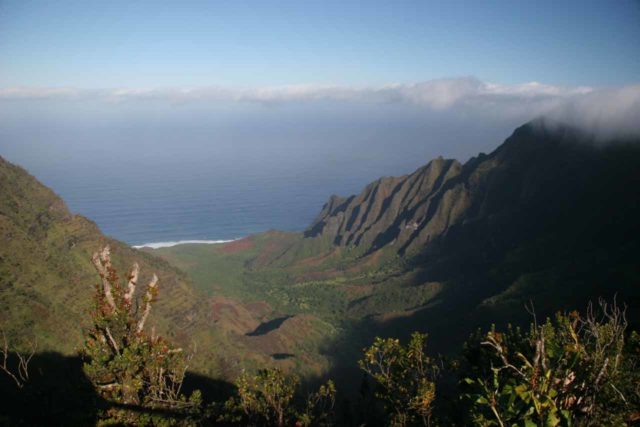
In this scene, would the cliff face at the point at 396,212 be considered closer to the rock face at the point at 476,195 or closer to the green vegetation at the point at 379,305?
the rock face at the point at 476,195

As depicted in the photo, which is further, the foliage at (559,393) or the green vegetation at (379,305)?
the green vegetation at (379,305)

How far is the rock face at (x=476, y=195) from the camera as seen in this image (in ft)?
381

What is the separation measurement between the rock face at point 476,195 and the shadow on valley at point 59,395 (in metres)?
92.8

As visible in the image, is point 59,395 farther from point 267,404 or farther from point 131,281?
point 131,281

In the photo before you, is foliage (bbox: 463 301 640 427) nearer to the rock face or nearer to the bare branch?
the bare branch

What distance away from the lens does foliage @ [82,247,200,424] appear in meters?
14.0

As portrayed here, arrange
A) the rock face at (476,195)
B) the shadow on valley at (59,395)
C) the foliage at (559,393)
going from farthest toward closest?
1. the rock face at (476,195)
2. the shadow on valley at (59,395)
3. the foliage at (559,393)

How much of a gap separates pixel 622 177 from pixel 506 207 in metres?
31.2

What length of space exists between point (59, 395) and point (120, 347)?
51.8ft

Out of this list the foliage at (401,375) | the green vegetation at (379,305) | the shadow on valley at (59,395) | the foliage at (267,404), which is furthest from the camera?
the foliage at (267,404)

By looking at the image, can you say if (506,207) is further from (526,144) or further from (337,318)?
(337,318)

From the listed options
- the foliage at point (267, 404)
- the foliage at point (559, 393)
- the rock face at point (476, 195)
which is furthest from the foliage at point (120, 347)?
the rock face at point (476, 195)

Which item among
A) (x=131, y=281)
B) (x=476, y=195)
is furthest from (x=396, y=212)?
(x=131, y=281)

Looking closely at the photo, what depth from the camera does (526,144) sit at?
5305 inches
